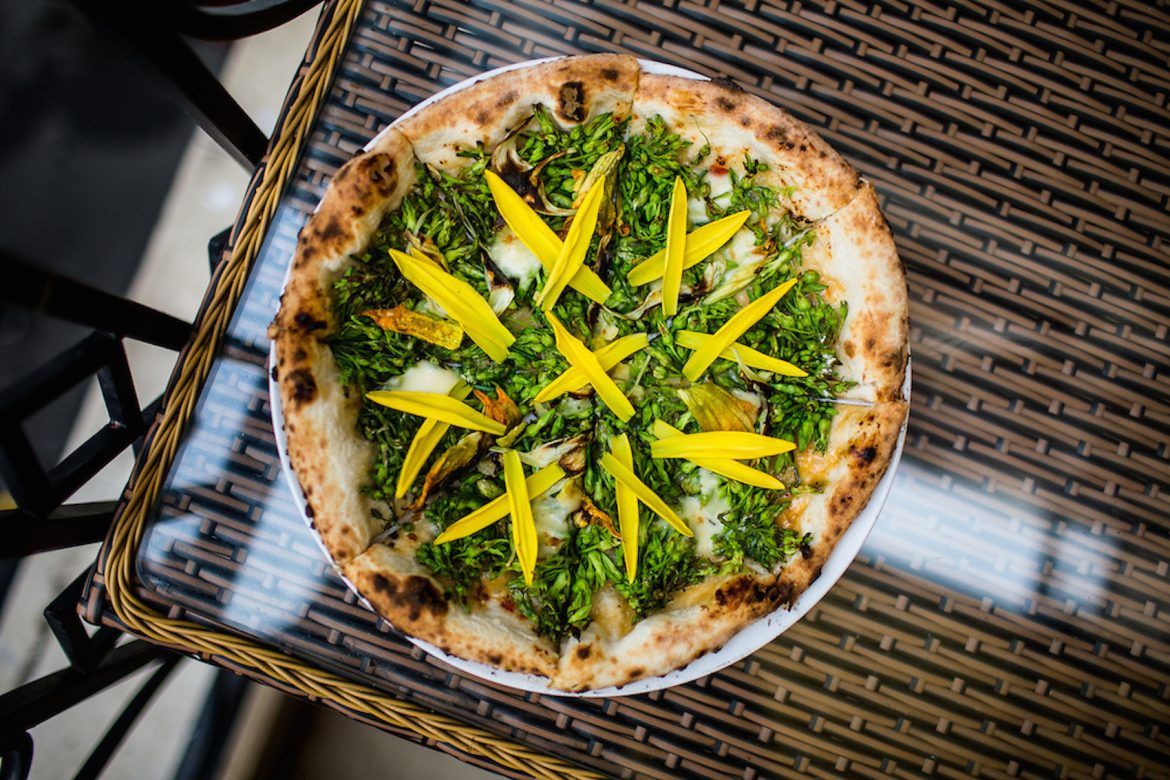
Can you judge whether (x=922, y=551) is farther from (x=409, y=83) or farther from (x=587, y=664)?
(x=409, y=83)

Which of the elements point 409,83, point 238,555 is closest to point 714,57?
point 409,83

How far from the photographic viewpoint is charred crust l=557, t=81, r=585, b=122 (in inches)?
61.2

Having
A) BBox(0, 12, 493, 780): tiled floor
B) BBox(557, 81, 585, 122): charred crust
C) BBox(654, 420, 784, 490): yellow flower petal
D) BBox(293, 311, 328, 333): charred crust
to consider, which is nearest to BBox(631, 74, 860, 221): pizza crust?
BBox(557, 81, 585, 122): charred crust

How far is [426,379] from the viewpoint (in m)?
1.58

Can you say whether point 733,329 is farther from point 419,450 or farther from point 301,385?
point 301,385

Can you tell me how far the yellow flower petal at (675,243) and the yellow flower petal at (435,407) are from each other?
1.41 ft

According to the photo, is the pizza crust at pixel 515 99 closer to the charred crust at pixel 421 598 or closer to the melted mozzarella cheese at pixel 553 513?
the melted mozzarella cheese at pixel 553 513

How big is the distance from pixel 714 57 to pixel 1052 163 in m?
0.83

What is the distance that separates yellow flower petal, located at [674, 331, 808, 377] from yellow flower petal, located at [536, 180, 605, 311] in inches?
10.2

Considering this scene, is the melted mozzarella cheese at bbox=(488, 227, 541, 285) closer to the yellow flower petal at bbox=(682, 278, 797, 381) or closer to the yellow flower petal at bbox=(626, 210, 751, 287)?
the yellow flower petal at bbox=(626, 210, 751, 287)

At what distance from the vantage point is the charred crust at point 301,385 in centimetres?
149

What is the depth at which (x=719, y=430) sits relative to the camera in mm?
1528

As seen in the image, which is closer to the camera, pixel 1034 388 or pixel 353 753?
pixel 1034 388

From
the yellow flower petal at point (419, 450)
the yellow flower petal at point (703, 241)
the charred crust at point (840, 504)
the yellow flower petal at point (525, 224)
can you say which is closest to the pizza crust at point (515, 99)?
the yellow flower petal at point (525, 224)
